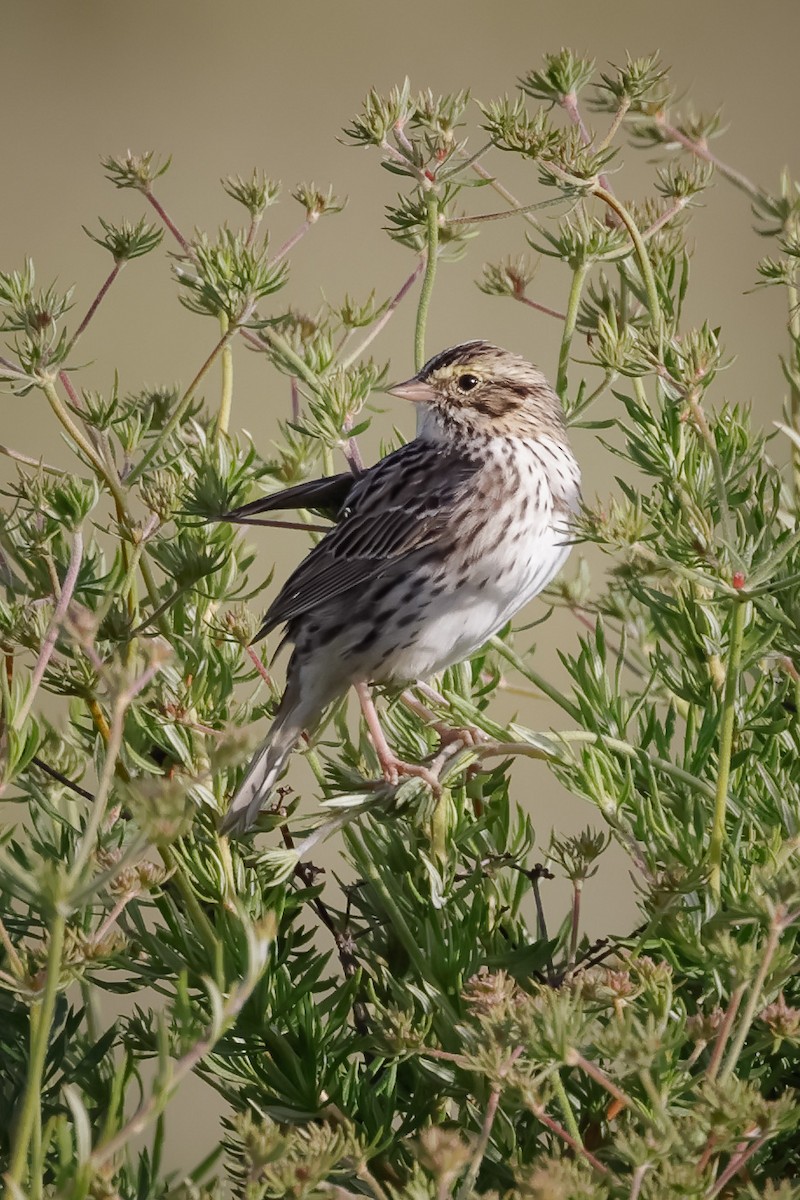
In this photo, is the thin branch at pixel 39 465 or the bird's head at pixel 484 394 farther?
the bird's head at pixel 484 394

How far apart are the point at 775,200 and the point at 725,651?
1.41ft

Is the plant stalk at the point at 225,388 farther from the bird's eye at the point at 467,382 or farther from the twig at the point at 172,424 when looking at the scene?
the bird's eye at the point at 467,382

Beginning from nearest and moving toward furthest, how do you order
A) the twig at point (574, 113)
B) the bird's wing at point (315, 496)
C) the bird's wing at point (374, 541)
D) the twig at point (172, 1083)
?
the twig at point (172, 1083), the twig at point (574, 113), the bird's wing at point (315, 496), the bird's wing at point (374, 541)

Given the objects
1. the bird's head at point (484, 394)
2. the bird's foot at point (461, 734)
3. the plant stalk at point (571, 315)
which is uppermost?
the bird's head at point (484, 394)

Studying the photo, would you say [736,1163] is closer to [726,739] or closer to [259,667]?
[726,739]

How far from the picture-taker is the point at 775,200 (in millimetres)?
1369

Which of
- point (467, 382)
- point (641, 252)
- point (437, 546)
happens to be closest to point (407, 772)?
point (641, 252)

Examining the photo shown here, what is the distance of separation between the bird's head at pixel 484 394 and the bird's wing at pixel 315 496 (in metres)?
0.72

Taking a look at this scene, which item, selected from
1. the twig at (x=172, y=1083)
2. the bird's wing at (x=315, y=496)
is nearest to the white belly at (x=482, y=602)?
the bird's wing at (x=315, y=496)

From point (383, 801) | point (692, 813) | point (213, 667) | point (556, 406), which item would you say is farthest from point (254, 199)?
point (556, 406)

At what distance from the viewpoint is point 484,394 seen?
2.56 metres

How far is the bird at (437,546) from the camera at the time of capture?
2141mm

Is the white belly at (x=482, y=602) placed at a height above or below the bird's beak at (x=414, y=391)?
below

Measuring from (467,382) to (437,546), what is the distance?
15.7 inches
